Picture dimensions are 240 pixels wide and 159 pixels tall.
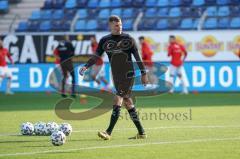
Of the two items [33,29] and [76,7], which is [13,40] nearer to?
[33,29]

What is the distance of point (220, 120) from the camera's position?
61.3 feet

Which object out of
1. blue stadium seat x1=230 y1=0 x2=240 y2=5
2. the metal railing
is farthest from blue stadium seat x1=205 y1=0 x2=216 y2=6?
the metal railing

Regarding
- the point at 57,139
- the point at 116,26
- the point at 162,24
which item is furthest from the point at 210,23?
the point at 57,139

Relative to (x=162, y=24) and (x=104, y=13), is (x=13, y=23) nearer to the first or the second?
(x=104, y=13)

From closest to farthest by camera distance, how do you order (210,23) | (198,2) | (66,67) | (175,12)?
(66,67)
(210,23)
(175,12)
(198,2)

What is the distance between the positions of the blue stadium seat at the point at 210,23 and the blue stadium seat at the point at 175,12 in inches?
63.2

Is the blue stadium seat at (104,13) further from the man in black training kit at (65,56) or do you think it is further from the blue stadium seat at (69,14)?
the man in black training kit at (65,56)

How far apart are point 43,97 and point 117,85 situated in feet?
51.6

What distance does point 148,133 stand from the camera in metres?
15.8

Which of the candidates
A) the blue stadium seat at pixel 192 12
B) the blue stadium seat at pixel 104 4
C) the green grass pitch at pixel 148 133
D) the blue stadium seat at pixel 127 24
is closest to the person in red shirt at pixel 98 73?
the blue stadium seat at pixel 127 24

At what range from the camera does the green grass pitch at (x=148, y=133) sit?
1239 cm

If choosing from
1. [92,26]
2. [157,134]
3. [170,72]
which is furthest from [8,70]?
[157,134]

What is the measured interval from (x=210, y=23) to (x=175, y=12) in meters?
2.13

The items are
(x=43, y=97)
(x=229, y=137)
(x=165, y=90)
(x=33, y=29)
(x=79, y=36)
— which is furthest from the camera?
(x=33, y=29)
